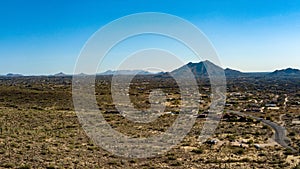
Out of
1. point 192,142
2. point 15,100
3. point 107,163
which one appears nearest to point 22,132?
point 107,163

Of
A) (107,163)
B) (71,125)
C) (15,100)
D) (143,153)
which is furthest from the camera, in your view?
(15,100)

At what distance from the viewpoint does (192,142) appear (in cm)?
3012

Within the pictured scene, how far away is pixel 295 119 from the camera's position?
160 ft

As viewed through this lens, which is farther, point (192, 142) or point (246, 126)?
point (246, 126)

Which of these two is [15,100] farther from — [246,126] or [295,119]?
[295,119]

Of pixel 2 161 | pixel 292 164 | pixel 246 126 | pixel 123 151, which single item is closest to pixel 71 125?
pixel 123 151

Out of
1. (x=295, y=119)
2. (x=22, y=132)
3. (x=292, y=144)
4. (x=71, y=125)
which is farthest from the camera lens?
(x=295, y=119)

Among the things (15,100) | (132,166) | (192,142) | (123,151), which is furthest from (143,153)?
(15,100)

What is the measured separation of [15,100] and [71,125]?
3029 centimetres

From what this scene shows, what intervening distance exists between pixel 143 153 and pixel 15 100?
45.3 metres

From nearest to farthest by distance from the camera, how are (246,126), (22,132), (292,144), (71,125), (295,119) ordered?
1. (292,144)
2. (22,132)
3. (71,125)
4. (246,126)
5. (295,119)

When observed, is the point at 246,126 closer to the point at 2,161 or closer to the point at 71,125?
the point at 71,125

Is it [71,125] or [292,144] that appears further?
[71,125]

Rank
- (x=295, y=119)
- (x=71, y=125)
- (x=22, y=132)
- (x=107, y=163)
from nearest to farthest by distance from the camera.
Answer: (x=107, y=163) → (x=22, y=132) → (x=71, y=125) → (x=295, y=119)
